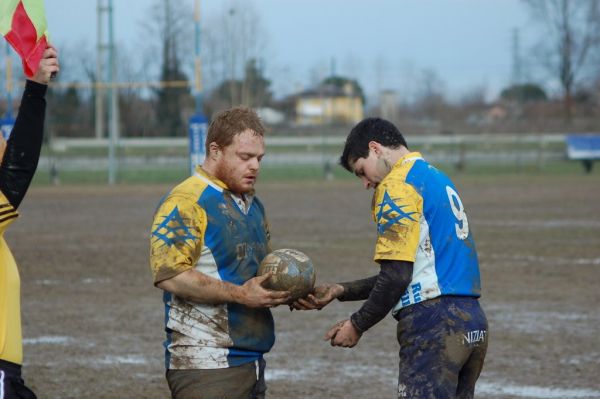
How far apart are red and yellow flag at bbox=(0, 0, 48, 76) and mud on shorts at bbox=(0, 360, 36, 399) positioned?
3.91ft

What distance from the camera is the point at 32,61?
14.5 ft

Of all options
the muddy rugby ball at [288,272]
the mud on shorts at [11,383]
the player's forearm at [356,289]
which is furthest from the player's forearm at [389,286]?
the mud on shorts at [11,383]

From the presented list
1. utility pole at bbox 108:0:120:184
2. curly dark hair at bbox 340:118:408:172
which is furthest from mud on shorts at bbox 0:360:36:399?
utility pole at bbox 108:0:120:184

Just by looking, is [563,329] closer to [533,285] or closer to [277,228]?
[533,285]

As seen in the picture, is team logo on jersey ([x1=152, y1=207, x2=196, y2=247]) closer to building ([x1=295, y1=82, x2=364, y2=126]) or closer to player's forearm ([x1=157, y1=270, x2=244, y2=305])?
player's forearm ([x1=157, y1=270, x2=244, y2=305])

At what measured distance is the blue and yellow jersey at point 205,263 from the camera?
16.4 feet

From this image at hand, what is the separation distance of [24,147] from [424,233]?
1959 mm


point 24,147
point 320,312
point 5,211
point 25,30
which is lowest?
point 320,312

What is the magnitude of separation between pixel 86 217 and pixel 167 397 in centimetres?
1677

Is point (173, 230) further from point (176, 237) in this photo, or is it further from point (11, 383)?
point (11, 383)

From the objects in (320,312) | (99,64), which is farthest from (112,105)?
(320,312)

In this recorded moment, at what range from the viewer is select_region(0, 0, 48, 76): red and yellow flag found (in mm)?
4430

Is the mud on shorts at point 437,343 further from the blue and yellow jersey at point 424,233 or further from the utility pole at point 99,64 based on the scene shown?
the utility pole at point 99,64

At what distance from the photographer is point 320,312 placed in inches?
490
